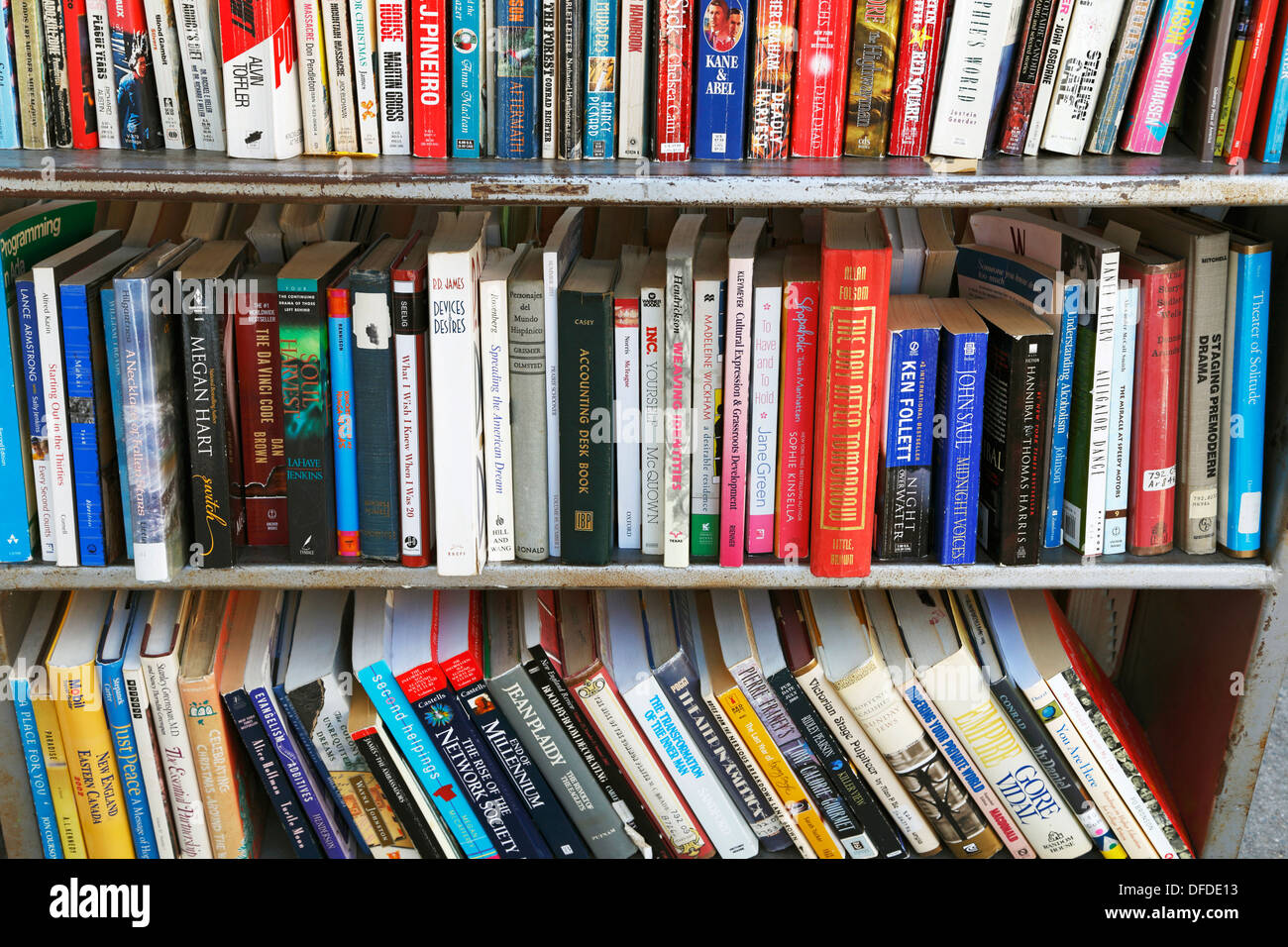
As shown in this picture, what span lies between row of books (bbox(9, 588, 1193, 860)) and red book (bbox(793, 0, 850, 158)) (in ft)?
1.70

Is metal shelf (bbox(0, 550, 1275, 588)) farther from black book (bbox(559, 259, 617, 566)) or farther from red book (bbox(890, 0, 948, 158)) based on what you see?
red book (bbox(890, 0, 948, 158))

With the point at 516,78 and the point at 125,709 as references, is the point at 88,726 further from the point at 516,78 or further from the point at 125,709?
the point at 516,78

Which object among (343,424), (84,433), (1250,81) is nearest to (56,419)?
(84,433)

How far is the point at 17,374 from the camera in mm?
1065

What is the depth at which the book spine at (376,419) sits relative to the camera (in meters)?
1.04

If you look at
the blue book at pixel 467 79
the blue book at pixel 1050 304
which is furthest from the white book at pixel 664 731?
the blue book at pixel 467 79

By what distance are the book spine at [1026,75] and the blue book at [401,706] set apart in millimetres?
800

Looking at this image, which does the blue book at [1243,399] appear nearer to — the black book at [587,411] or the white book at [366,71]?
the black book at [587,411]

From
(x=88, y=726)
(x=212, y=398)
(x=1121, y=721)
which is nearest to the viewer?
(x=212, y=398)

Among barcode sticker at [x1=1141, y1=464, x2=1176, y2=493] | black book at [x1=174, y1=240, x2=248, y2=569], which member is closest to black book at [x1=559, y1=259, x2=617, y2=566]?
black book at [x1=174, y1=240, x2=248, y2=569]

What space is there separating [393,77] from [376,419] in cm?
32

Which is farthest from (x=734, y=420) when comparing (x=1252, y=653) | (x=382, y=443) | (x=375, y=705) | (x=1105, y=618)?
(x=1105, y=618)
